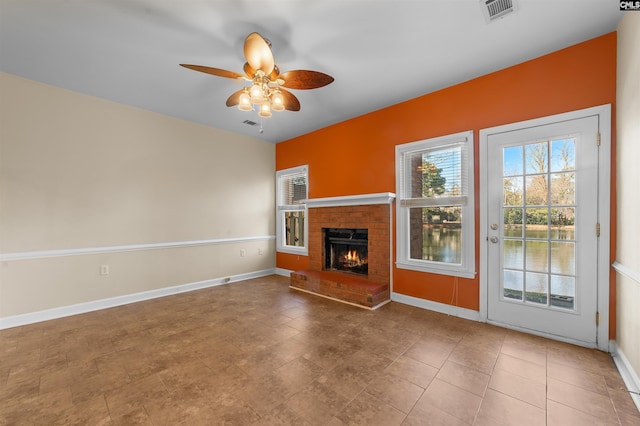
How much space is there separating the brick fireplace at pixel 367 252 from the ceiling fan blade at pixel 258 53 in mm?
2232

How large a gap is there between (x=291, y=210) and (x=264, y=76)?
131 inches

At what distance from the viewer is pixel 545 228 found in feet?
8.43

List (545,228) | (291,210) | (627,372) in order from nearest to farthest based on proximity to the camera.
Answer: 1. (627,372)
2. (545,228)
3. (291,210)

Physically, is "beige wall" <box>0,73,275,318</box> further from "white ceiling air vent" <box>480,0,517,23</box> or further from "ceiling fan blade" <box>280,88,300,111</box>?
"white ceiling air vent" <box>480,0,517,23</box>

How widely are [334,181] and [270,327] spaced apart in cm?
260

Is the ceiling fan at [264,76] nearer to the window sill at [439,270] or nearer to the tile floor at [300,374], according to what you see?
the tile floor at [300,374]

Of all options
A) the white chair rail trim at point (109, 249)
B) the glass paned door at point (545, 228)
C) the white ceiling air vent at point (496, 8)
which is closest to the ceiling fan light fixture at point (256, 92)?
the white ceiling air vent at point (496, 8)

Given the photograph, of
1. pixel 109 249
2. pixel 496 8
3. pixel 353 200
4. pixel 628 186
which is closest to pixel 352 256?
pixel 353 200

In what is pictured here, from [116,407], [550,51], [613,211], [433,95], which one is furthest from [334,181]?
[116,407]

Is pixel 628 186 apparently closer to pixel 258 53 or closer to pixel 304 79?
pixel 304 79

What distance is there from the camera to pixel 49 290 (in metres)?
3.12

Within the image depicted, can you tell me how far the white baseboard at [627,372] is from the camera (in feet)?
5.62

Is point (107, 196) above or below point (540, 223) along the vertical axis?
above

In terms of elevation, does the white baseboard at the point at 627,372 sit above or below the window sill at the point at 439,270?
below
